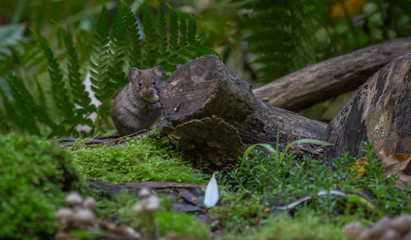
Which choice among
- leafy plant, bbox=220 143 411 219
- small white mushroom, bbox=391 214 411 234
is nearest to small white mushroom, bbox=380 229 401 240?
small white mushroom, bbox=391 214 411 234

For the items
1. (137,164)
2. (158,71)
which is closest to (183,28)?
(158,71)

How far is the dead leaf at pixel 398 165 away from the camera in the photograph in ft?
9.39

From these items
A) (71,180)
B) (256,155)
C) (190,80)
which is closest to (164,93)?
(190,80)

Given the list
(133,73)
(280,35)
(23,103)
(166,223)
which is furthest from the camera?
(280,35)

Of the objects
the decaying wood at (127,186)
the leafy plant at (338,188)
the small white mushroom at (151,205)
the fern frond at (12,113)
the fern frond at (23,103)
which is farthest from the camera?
the fern frond at (12,113)

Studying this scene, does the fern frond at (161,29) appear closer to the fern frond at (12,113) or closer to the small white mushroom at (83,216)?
the fern frond at (12,113)

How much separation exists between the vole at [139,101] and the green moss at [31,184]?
3041 millimetres

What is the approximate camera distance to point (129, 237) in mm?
1816

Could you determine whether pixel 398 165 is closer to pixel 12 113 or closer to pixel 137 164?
pixel 137 164

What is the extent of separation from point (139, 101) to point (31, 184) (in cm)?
354

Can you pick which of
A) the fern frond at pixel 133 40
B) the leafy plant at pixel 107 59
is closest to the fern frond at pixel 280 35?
the leafy plant at pixel 107 59

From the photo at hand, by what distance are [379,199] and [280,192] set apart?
559mm

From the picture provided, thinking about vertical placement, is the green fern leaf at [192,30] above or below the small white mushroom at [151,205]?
above

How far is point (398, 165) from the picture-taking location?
289cm
